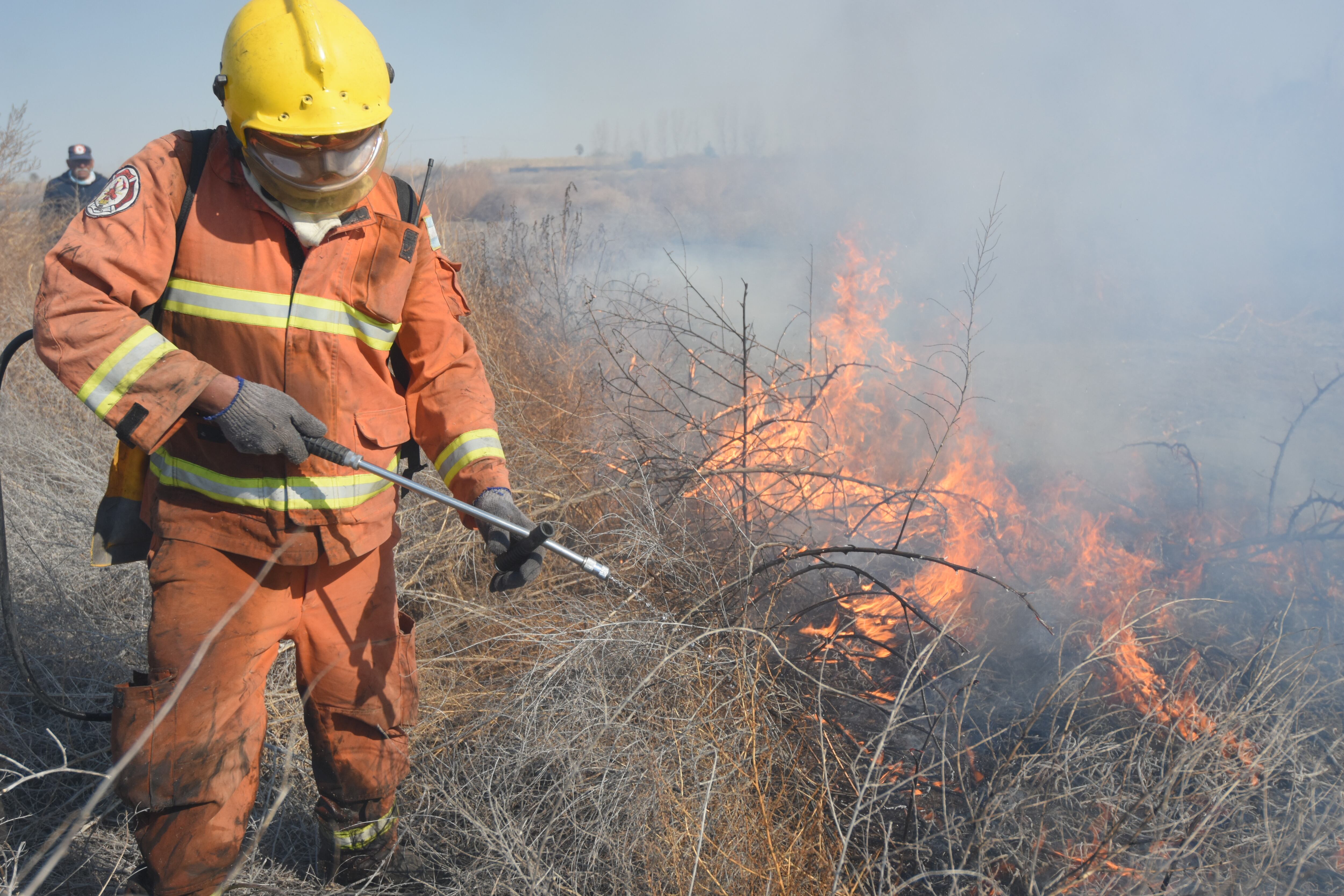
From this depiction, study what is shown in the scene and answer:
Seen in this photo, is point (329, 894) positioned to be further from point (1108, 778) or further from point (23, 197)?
point (23, 197)

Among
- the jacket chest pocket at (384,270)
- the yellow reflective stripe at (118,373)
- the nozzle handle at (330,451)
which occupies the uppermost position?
the jacket chest pocket at (384,270)

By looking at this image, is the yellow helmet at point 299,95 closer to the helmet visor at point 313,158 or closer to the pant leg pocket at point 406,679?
the helmet visor at point 313,158

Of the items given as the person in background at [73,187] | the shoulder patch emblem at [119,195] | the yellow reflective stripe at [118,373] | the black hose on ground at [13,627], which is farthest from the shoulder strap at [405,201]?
the person in background at [73,187]

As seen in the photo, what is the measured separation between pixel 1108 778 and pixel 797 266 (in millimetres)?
8262

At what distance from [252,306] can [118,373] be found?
306mm

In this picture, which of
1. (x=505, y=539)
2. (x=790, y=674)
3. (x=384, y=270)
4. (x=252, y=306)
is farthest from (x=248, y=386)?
(x=790, y=674)

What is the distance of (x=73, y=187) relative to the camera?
9.30 metres

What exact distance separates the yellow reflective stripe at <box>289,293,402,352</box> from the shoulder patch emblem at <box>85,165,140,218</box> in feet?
1.28

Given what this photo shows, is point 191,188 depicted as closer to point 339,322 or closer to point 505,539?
point 339,322

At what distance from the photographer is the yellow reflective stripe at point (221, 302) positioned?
1.78 m

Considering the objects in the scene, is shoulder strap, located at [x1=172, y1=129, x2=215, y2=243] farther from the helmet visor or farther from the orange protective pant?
the orange protective pant

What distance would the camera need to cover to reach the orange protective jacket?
1634mm

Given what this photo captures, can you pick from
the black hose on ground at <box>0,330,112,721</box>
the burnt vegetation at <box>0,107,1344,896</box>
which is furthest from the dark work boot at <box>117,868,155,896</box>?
the black hose on ground at <box>0,330,112,721</box>

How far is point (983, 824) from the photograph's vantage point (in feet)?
6.51
